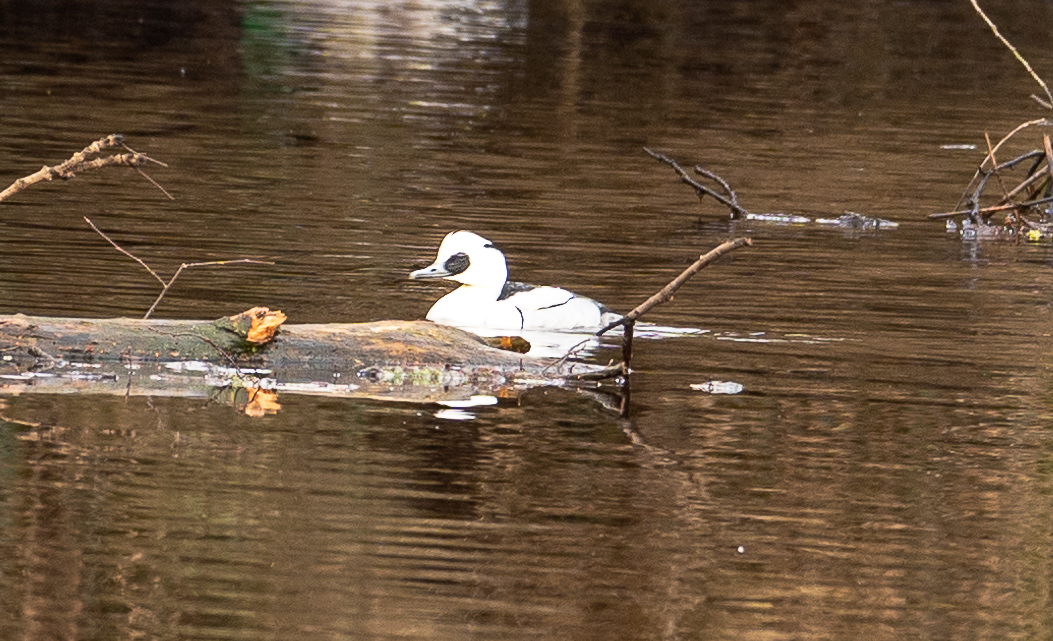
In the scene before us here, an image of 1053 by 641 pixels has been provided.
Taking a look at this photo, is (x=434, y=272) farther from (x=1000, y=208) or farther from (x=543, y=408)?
(x=1000, y=208)

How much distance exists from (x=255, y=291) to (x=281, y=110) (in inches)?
487

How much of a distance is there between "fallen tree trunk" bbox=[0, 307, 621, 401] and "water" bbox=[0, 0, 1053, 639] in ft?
0.97

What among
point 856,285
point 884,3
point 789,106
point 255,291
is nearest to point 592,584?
point 255,291

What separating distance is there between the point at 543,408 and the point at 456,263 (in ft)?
9.73

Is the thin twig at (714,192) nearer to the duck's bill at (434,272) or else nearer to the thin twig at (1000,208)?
the thin twig at (1000,208)

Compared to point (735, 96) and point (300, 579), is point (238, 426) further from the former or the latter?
point (735, 96)

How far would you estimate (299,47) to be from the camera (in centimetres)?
3494

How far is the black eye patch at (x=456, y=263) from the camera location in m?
13.2

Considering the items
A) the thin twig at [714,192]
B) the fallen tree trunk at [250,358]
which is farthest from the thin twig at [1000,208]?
the fallen tree trunk at [250,358]

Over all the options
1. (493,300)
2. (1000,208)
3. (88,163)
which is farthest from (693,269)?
(1000,208)

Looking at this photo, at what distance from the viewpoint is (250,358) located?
33.9ft

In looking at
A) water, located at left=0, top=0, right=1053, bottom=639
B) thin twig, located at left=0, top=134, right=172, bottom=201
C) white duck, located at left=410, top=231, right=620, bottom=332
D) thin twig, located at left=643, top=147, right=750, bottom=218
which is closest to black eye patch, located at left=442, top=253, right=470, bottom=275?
white duck, located at left=410, top=231, right=620, bottom=332

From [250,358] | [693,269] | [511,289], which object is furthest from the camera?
[511,289]

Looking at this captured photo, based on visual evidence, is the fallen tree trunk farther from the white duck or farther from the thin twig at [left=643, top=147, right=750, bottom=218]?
the thin twig at [left=643, top=147, right=750, bottom=218]
